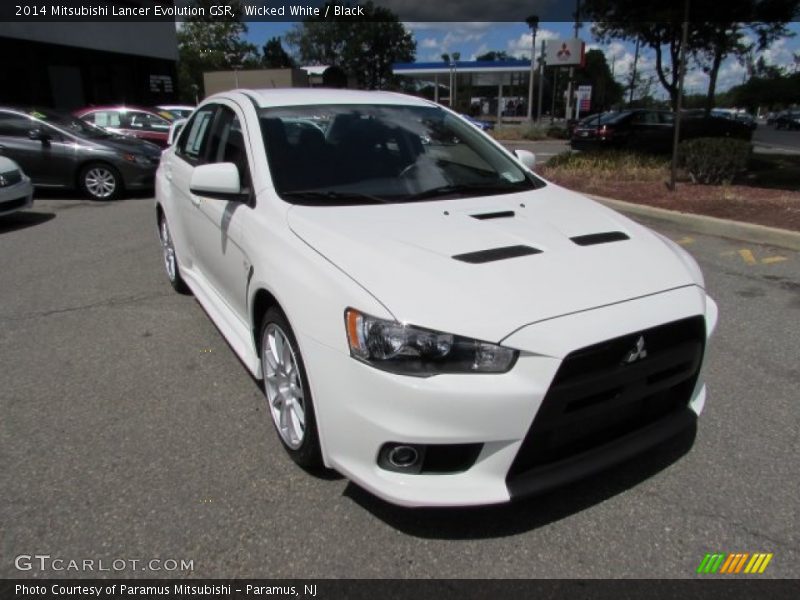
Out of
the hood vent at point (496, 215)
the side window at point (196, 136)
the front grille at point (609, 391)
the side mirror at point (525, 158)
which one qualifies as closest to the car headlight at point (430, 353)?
the front grille at point (609, 391)

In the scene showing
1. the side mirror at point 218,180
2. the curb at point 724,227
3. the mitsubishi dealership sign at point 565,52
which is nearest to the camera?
the side mirror at point 218,180

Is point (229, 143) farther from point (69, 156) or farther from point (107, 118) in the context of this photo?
point (107, 118)

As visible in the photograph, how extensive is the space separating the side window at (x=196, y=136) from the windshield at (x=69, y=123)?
7.06 metres

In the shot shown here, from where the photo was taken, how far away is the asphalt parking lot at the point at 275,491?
2.20 meters

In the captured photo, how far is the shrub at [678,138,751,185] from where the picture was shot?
9.52 metres

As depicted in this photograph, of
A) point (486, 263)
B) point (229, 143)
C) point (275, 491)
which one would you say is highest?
point (229, 143)

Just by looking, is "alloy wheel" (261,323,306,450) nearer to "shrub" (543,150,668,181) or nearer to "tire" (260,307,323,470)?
"tire" (260,307,323,470)

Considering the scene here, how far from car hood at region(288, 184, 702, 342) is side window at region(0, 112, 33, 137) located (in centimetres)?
978

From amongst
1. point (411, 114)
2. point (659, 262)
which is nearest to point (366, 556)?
point (659, 262)

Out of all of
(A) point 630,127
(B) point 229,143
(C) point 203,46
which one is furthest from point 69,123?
(C) point 203,46

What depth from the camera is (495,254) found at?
235 cm

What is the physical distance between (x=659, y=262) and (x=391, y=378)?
1307 millimetres

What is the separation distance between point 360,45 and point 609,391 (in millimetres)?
91360

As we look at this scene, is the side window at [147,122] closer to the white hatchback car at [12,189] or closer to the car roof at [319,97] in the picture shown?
the white hatchback car at [12,189]
